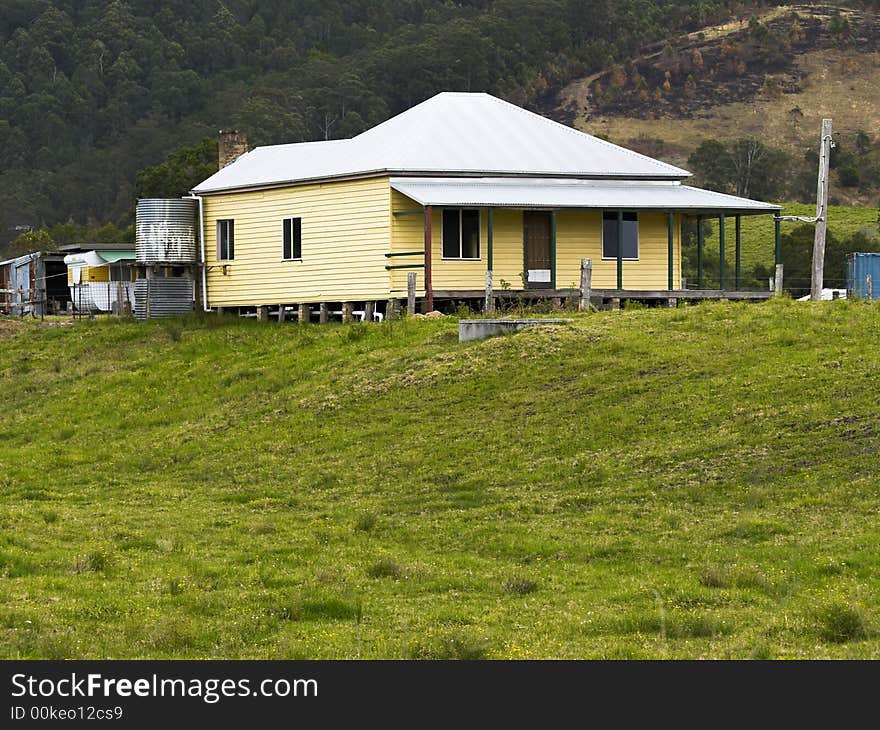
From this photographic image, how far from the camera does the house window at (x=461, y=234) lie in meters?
36.5

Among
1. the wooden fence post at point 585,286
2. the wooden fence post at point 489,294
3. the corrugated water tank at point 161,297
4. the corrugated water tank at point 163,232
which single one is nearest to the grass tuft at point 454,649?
the wooden fence post at point 585,286

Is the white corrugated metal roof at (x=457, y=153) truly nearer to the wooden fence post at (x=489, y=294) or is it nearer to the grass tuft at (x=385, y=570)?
the wooden fence post at (x=489, y=294)

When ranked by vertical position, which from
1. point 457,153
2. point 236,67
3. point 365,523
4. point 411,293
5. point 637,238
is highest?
point 236,67

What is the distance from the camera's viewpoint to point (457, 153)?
3812 centimetres

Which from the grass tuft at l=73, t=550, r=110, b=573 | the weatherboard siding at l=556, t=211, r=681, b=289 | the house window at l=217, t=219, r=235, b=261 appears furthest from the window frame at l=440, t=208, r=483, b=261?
the grass tuft at l=73, t=550, r=110, b=573

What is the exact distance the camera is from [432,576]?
50.3 ft

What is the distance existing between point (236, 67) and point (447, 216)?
89.9 meters

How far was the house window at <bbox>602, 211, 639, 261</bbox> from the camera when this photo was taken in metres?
37.9

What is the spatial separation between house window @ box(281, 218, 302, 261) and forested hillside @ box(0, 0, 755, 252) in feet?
182

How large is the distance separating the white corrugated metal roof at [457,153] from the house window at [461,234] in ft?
3.87

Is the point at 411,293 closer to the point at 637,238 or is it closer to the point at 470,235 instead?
the point at 470,235

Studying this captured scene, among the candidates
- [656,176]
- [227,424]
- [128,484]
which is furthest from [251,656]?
[656,176]

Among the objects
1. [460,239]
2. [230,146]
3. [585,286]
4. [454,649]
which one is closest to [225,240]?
[230,146]
